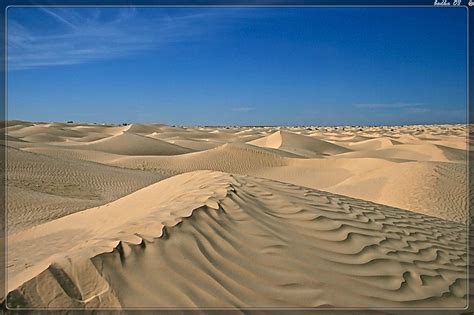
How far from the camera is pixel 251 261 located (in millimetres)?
3717

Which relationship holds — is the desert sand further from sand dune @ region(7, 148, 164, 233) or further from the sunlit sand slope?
sand dune @ region(7, 148, 164, 233)

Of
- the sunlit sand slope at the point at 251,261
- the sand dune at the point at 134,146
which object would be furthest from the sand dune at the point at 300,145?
the sunlit sand slope at the point at 251,261

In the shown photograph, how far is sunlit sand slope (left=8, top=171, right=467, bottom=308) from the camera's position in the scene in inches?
124

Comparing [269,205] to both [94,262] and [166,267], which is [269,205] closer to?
[166,267]

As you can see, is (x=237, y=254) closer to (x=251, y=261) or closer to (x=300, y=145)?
(x=251, y=261)

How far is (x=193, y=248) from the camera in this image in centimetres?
369

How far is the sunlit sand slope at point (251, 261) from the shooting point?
3139 mm

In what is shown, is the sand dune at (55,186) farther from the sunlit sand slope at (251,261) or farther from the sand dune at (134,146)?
the sand dune at (134,146)

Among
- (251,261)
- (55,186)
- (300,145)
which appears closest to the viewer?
(251,261)

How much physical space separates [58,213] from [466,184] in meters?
10.9

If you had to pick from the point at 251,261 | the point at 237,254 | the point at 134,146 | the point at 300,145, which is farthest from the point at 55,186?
the point at 300,145

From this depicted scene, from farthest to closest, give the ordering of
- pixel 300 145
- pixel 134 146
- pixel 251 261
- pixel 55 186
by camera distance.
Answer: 1. pixel 300 145
2. pixel 134 146
3. pixel 55 186
4. pixel 251 261

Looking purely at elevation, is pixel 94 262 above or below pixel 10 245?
above

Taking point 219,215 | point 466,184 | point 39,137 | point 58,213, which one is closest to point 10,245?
point 58,213
